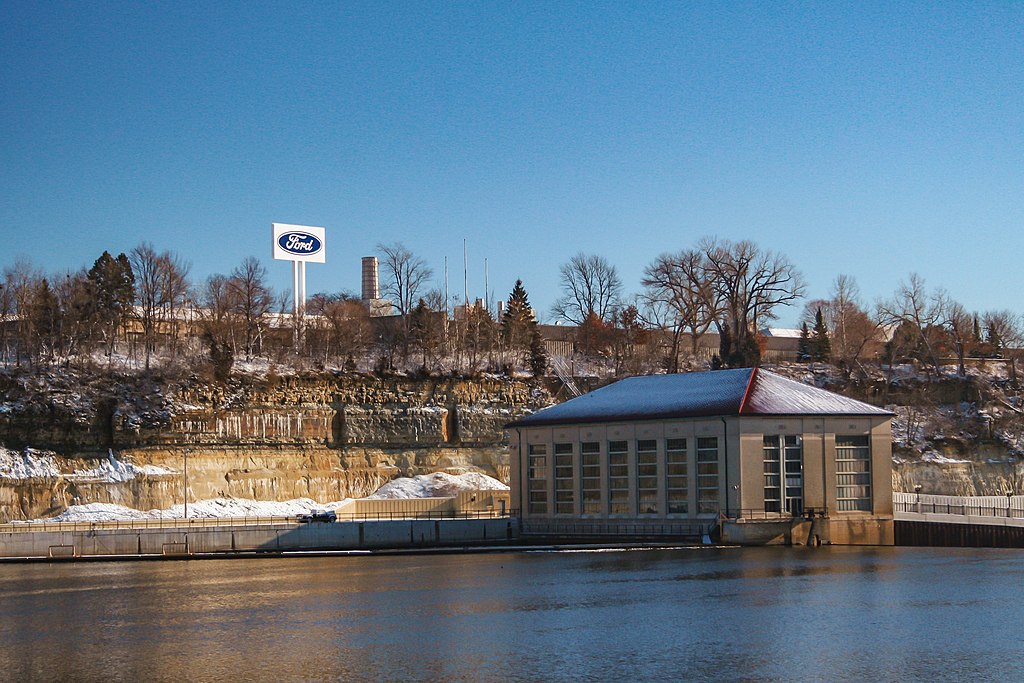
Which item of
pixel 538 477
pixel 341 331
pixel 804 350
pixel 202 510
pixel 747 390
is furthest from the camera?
pixel 804 350

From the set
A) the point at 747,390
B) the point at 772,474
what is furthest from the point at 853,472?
the point at 747,390

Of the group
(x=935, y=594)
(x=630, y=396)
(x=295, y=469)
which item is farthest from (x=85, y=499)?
(x=935, y=594)

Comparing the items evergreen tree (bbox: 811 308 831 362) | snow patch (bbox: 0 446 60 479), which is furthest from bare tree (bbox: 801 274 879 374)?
snow patch (bbox: 0 446 60 479)

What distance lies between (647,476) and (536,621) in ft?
108

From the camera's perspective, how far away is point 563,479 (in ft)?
241

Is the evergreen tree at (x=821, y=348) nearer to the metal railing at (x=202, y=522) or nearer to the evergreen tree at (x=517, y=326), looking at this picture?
the evergreen tree at (x=517, y=326)

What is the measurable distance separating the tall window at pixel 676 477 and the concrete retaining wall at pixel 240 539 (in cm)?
1022

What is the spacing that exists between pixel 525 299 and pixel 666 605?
10673 centimetres

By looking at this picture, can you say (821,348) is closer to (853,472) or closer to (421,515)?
(421,515)

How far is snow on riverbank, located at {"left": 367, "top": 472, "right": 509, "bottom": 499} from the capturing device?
325ft

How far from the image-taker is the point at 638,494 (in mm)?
69375

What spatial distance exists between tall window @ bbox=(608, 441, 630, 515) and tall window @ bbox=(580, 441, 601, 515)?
856mm

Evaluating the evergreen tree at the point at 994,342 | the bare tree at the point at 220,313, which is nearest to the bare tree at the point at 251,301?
the bare tree at the point at 220,313

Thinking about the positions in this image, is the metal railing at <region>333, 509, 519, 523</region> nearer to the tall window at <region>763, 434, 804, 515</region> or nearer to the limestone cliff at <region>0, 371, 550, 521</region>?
the limestone cliff at <region>0, 371, 550, 521</region>
